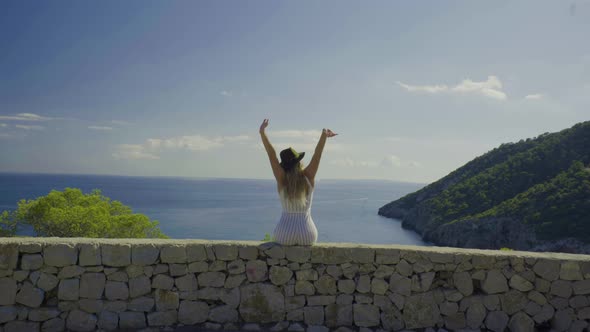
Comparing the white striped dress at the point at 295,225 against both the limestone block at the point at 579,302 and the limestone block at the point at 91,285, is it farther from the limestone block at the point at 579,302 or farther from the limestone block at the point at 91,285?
the limestone block at the point at 579,302

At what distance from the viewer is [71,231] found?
39.8ft

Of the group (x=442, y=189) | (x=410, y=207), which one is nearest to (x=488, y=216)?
(x=442, y=189)

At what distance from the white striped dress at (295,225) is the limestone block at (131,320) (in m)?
1.79

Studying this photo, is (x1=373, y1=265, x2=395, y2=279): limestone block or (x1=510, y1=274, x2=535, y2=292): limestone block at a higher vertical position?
(x1=373, y1=265, x2=395, y2=279): limestone block

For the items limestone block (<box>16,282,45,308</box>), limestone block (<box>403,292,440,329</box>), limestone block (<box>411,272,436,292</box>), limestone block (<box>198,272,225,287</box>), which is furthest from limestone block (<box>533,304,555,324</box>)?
limestone block (<box>16,282,45,308</box>)

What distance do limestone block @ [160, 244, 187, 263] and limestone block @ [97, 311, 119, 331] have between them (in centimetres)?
82

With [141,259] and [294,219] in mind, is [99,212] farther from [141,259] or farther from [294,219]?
[294,219]

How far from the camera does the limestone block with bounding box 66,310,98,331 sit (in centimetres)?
456

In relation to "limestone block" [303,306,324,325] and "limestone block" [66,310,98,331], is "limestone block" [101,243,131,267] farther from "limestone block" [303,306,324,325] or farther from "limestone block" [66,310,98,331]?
"limestone block" [303,306,324,325]

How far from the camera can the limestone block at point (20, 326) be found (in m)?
4.48

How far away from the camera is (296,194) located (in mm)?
4840

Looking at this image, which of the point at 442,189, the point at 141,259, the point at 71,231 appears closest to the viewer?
the point at 141,259

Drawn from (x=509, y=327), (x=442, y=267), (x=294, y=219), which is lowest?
(x=509, y=327)

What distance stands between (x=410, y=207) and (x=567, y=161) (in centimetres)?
3164
